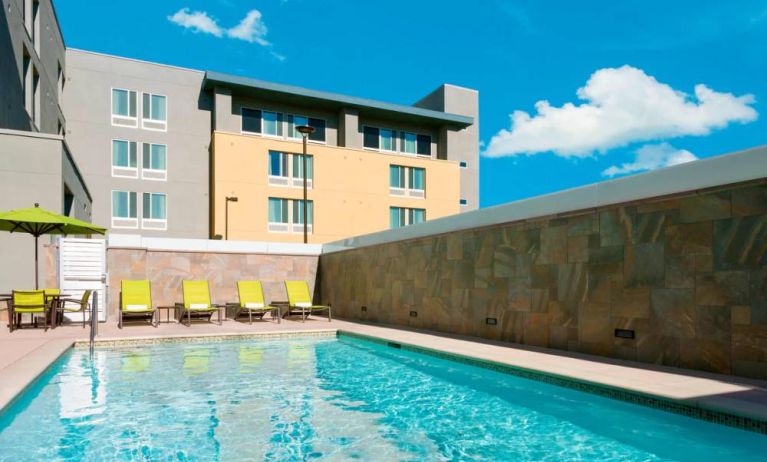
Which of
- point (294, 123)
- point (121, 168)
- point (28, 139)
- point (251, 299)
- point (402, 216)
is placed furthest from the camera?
point (402, 216)

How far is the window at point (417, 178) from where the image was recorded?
1132 inches

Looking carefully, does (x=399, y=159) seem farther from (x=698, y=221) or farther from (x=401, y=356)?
(x=698, y=221)

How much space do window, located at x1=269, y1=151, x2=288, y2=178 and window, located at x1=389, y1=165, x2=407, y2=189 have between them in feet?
17.9

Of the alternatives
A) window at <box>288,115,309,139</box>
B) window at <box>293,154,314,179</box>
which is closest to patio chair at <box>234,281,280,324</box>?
window at <box>293,154,314,179</box>

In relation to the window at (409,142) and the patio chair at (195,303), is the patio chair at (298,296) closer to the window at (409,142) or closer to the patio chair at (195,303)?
the patio chair at (195,303)

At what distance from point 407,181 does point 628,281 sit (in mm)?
21803

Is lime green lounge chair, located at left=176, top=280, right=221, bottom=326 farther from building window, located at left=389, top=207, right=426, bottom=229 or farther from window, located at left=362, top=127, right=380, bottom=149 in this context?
window, located at left=362, top=127, right=380, bottom=149

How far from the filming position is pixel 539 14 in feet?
50.7

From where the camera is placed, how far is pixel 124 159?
24953 millimetres

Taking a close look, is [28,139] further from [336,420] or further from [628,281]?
[628,281]

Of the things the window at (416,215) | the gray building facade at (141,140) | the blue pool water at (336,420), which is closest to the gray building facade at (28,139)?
the gray building facade at (141,140)

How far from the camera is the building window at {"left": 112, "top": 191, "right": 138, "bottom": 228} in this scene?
80.4 feet

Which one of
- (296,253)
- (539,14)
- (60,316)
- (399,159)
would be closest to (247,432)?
(60,316)

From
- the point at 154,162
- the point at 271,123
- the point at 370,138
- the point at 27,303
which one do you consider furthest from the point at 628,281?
the point at 370,138
